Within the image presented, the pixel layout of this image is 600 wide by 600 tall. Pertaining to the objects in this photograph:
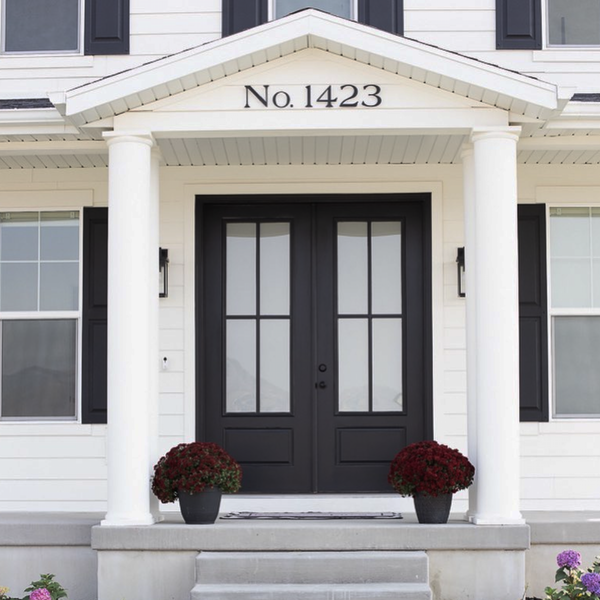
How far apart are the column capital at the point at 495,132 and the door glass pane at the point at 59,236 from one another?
331 centimetres

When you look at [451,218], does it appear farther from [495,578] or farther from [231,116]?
[495,578]

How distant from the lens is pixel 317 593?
6.47 m

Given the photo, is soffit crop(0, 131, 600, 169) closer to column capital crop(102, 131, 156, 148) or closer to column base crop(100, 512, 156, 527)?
column capital crop(102, 131, 156, 148)

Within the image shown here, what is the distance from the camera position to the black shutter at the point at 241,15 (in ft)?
27.2

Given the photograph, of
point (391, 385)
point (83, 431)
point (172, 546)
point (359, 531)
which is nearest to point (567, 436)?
point (391, 385)

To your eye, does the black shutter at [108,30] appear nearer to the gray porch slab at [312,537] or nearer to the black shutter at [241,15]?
the black shutter at [241,15]

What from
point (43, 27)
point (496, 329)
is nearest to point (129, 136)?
point (43, 27)

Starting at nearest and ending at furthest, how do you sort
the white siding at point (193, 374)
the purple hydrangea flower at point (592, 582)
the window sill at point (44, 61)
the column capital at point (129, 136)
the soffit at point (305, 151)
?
the purple hydrangea flower at point (592, 582)
the column capital at point (129, 136)
the soffit at point (305, 151)
the white siding at point (193, 374)
the window sill at point (44, 61)

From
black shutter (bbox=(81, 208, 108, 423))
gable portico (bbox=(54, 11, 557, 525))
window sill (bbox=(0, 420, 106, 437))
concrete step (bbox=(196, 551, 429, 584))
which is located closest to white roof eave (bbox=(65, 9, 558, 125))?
gable portico (bbox=(54, 11, 557, 525))

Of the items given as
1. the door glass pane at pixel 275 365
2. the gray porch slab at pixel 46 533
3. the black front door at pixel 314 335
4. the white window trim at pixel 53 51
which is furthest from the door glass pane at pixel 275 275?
the gray porch slab at pixel 46 533

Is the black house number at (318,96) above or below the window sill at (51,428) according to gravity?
above

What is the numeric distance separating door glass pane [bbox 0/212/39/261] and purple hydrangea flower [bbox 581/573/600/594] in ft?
15.8

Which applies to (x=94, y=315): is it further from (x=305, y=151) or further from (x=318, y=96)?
(x=318, y=96)

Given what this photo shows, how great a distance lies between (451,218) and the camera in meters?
8.34
